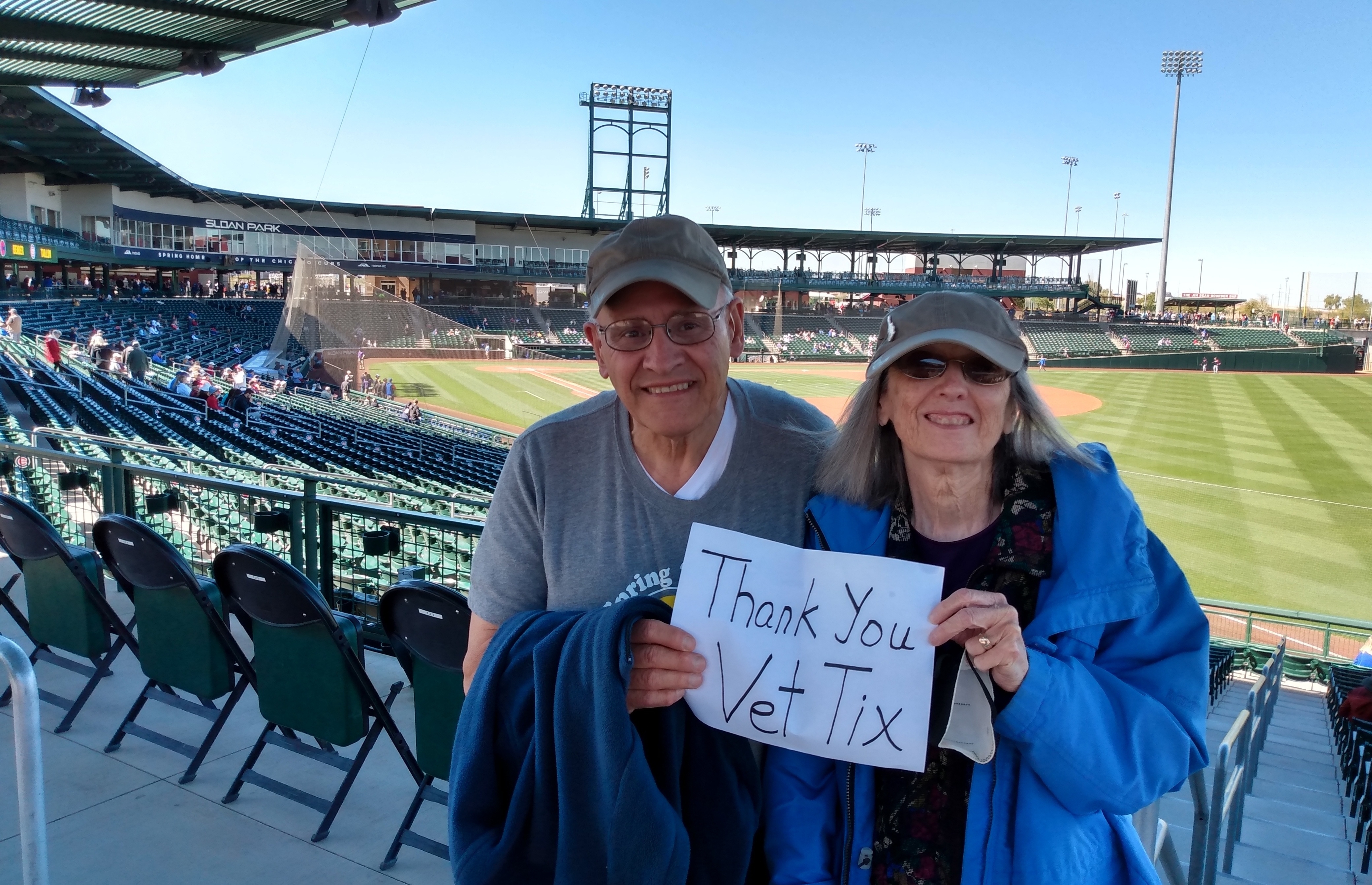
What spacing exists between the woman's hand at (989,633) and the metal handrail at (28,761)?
5.93 ft

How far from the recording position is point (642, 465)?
5.82ft

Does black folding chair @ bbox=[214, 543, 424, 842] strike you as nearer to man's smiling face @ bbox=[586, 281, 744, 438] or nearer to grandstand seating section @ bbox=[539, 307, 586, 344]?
man's smiling face @ bbox=[586, 281, 744, 438]

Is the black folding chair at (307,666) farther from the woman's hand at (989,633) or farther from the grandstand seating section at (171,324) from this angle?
the grandstand seating section at (171,324)

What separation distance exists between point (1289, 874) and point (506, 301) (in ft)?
196

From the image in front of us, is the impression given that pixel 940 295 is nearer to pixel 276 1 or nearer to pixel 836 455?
pixel 836 455

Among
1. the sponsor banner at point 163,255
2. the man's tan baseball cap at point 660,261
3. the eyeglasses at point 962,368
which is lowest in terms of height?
the eyeglasses at point 962,368

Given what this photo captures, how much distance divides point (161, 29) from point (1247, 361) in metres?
60.3

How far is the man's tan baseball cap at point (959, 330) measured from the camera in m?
1.57

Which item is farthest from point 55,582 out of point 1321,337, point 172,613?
point 1321,337

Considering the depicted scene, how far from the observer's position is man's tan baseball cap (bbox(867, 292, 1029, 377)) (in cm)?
157

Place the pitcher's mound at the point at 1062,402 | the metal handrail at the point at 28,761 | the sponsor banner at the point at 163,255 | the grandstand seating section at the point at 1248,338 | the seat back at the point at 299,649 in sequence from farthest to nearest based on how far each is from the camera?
the grandstand seating section at the point at 1248,338 → the sponsor banner at the point at 163,255 → the pitcher's mound at the point at 1062,402 → the seat back at the point at 299,649 → the metal handrail at the point at 28,761

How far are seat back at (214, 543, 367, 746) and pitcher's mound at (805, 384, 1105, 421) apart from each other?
28.1 meters

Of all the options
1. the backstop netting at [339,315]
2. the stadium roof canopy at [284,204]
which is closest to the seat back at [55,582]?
the stadium roof canopy at [284,204]

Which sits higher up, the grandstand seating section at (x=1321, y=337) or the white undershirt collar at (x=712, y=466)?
the grandstand seating section at (x=1321, y=337)
